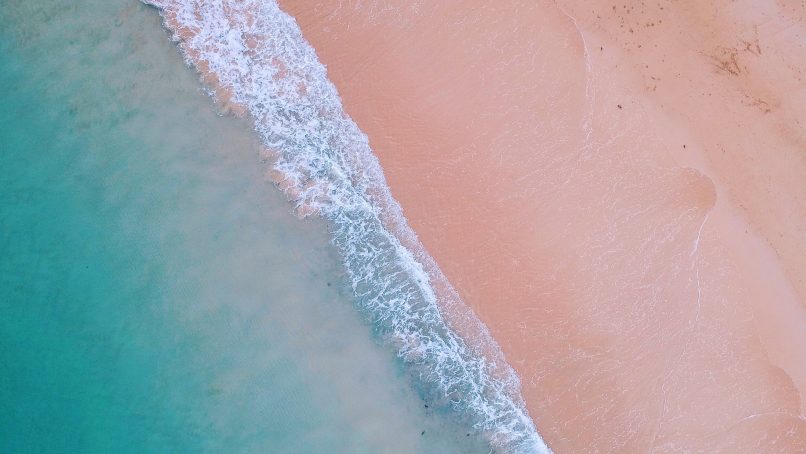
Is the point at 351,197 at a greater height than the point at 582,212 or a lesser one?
lesser

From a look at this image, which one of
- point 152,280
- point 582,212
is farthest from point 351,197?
point 582,212

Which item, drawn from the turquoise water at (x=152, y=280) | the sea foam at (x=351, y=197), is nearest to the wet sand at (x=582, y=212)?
the sea foam at (x=351, y=197)

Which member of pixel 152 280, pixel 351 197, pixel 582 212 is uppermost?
pixel 582 212

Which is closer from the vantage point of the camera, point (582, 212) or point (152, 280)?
point (582, 212)

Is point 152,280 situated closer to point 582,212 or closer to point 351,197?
point 351,197

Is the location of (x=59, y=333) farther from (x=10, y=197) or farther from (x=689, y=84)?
(x=689, y=84)

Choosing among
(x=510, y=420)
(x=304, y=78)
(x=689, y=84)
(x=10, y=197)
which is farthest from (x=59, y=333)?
(x=689, y=84)

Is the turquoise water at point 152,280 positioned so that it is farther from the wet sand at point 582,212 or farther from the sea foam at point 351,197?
the wet sand at point 582,212

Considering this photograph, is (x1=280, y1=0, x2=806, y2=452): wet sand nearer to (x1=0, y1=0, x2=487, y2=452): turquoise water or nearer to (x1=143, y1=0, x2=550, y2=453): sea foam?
(x1=143, y1=0, x2=550, y2=453): sea foam
